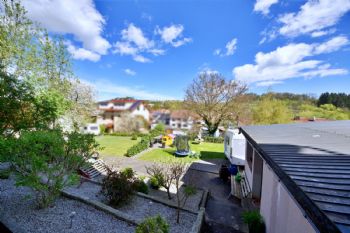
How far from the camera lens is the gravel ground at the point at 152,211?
6.50m

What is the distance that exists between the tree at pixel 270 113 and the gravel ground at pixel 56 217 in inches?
1190

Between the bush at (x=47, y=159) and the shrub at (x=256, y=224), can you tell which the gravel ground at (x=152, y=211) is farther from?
the shrub at (x=256, y=224)

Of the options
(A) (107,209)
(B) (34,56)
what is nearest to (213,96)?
(B) (34,56)

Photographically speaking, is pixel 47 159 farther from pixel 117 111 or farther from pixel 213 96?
pixel 117 111

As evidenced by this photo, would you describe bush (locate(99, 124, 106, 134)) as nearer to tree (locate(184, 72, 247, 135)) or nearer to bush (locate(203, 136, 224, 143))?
tree (locate(184, 72, 247, 135))

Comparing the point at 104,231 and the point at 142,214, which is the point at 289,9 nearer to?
the point at 142,214

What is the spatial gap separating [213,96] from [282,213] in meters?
25.2

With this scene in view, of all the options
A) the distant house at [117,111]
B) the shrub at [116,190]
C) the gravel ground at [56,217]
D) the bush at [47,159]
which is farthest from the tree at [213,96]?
the gravel ground at [56,217]

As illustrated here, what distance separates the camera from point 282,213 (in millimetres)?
4621

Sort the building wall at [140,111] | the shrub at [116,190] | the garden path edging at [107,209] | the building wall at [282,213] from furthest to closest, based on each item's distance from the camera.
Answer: the building wall at [140,111] → the shrub at [116,190] → the garden path edging at [107,209] → the building wall at [282,213]

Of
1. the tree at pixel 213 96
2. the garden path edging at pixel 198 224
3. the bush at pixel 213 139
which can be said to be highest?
the tree at pixel 213 96

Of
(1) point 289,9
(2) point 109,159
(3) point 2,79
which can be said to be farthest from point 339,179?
(2) point 109,159

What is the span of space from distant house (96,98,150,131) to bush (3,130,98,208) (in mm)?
35029

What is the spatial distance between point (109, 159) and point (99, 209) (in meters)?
14.3
